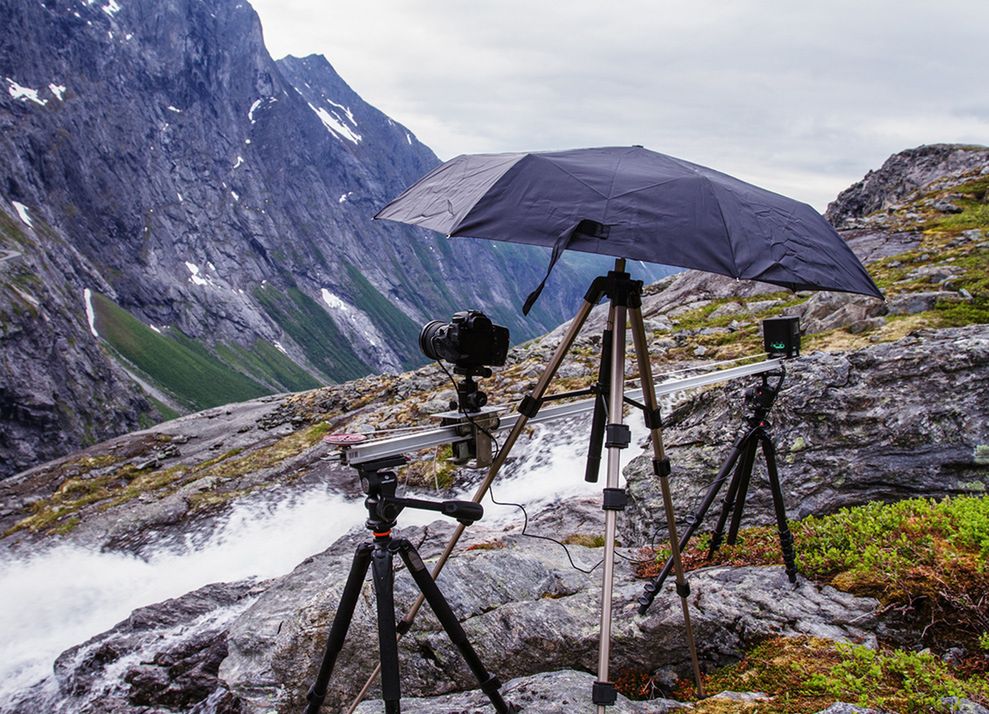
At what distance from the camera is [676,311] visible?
35594 mm

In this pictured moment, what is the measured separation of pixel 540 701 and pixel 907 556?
161 inches

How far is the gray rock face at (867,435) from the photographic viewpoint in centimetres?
823

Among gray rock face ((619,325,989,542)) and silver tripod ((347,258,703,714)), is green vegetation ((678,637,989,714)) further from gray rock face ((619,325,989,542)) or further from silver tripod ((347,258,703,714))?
gray rock face ((619,325,989,542))

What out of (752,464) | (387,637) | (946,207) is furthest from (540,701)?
(946,207)

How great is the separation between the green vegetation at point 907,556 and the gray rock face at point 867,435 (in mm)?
528

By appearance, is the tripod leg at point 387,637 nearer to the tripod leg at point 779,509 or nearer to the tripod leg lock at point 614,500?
the tripod leg lock at point 614,500

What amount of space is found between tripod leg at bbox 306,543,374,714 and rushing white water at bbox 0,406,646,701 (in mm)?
11474

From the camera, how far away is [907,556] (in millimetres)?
6570

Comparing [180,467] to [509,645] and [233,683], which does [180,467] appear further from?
[509,645]

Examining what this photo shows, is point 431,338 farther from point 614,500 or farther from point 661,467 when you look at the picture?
point 661,467

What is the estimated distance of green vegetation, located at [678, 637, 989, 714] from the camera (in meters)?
4.97

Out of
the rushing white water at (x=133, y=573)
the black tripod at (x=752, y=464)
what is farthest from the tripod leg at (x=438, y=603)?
the rushing white water at (x=133, y=573)

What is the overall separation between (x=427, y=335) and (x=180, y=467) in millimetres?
35403

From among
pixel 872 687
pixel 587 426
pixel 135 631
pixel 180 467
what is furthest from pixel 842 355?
pixel 180 467
